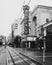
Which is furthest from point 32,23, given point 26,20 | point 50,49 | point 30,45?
point 50,49

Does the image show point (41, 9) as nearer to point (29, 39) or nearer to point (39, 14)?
point (39, 14)

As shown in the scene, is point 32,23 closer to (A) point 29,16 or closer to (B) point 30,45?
(A) point 29,16

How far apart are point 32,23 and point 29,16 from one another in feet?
14.7

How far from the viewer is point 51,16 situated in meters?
54.4

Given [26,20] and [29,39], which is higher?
[26,20]

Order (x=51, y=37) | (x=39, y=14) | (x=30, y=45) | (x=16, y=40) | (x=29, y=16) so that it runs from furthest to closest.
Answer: (x=16, y=40) < (x=29, y=16) < (x=30, y=45) < (x=39, y=14) < (x=51, y=37)

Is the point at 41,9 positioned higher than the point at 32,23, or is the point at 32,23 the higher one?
the point at 41,9

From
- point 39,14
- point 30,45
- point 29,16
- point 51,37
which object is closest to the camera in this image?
point 51,37

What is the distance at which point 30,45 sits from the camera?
60.5 meters

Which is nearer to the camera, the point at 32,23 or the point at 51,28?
the point at 51,28

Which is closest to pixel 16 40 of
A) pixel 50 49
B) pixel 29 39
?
pixel 29 39

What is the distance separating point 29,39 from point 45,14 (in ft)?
34.5

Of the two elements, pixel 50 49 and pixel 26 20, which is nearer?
pixel 50 49

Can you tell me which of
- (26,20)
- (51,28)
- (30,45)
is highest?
(26,20)
